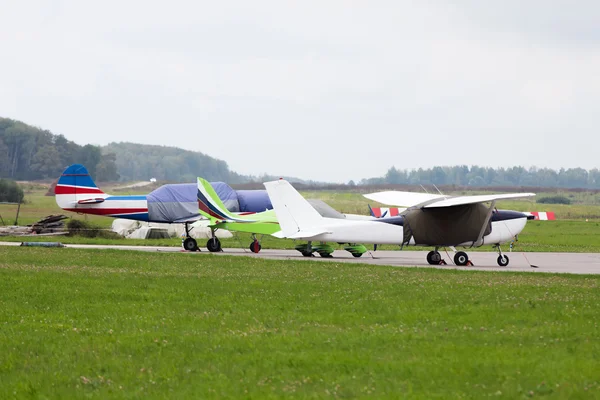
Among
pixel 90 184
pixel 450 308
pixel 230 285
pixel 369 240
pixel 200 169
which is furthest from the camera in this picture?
pixel 200 169

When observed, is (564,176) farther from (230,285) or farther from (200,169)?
(230,285)

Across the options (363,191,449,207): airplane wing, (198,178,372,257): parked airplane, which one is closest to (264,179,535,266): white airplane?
(363,191,449,207): airplane wing

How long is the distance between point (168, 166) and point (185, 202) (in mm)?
114938

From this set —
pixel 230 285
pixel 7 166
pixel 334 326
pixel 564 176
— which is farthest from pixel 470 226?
pixel 564 176

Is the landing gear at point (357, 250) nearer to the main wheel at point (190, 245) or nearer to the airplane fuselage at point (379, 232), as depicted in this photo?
the airplane fuselage at point (379, 232)

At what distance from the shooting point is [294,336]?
10.7 m

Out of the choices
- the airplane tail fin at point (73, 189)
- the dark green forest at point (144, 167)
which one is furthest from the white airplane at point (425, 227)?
the dark green forest at point (144, 167)

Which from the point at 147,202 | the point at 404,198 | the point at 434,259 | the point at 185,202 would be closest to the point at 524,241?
the point at 404,198

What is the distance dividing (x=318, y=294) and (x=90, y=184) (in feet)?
67.2

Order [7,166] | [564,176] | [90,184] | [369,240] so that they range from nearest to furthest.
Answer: [369,240] < [90,184] < [7,166] < [564,176]

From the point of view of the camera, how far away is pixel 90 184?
111 ft

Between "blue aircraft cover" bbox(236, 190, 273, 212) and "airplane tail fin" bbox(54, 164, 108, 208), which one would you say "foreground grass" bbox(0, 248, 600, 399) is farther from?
"airplane tail fin" bbox(54, 164, 108, 208)

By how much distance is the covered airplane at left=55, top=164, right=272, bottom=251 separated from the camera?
108 ft

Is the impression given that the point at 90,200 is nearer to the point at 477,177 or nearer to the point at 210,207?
the point at 210,207
